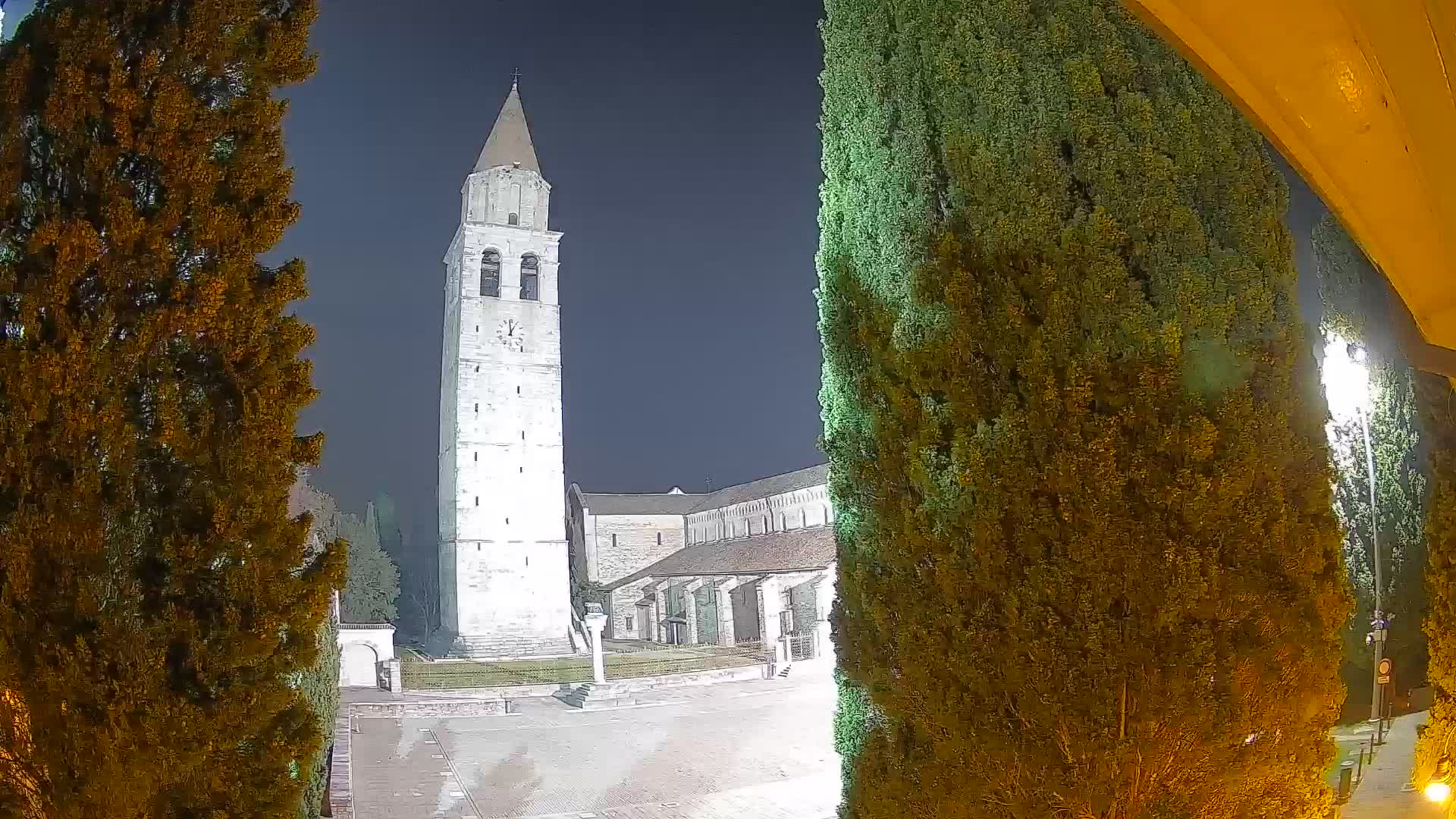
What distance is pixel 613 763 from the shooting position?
1566 centimetres

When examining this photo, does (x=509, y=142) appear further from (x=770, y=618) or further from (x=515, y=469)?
(x=770, y=618)

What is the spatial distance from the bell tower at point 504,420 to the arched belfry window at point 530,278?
Answer: 5cm

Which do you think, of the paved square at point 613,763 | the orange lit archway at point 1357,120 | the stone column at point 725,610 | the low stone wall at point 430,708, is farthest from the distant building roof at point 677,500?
the orange lit archway at point 1357,120

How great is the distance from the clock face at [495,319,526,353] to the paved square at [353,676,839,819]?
2062cm

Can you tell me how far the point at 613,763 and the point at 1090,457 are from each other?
13.8 m

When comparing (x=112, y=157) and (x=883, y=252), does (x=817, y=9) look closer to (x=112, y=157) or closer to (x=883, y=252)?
(x=883, y=252)

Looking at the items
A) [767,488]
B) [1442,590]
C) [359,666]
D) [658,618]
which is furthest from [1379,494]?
[658,618]

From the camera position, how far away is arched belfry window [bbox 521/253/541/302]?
4031cm

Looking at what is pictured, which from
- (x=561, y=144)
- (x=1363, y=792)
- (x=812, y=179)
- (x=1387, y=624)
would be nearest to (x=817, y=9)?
(x=812, y=179)

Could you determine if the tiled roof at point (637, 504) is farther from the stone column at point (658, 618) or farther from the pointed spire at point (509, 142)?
the pointed spire at point (509, 142)

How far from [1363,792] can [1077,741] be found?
317 inches

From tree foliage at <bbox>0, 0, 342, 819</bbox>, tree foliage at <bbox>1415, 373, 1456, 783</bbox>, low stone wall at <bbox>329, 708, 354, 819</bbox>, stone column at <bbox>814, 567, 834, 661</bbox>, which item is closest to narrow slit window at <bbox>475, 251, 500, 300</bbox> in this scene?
stone column at <bbox>814, 567, 834, 661</bbox>

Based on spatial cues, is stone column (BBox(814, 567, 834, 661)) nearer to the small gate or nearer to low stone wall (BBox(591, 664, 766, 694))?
the small gate

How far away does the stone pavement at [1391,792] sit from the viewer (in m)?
8.19
